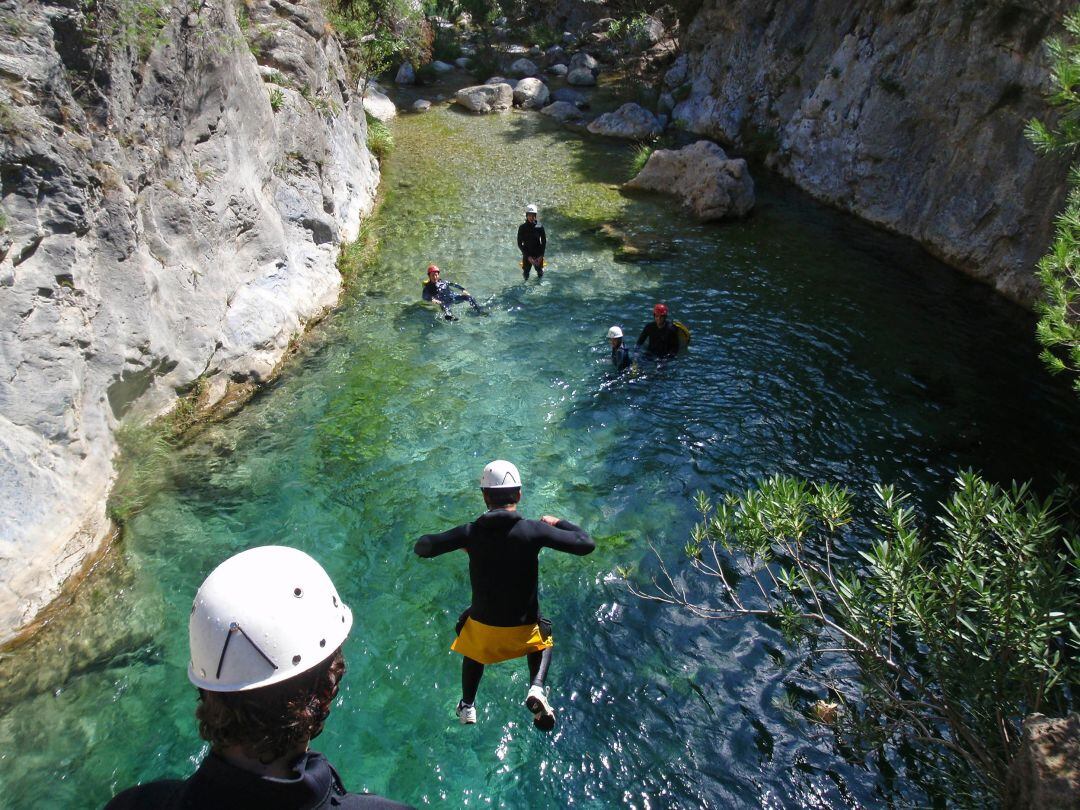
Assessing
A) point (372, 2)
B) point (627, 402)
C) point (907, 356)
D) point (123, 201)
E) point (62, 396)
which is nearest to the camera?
point (62, 396)

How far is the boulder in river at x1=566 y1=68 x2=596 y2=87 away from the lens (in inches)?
1335

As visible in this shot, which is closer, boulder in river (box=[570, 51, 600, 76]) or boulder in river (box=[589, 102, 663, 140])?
boulder in river (box=[589, 102, 663, 140])

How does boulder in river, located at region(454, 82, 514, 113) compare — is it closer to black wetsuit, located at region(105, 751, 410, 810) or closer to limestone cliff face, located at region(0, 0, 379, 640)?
limestone cliff face, located at region(0, 0, 379, 640)

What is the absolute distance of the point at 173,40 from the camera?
9.53 meters

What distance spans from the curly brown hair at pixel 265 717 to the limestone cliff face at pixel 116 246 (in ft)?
18.6

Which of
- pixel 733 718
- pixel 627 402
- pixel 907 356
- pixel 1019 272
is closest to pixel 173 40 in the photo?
pixel 627 402

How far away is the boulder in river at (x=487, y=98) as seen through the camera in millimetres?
29172

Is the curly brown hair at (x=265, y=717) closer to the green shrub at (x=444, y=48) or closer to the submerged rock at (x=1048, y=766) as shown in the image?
the submerged rock at (x=1048, y=766)

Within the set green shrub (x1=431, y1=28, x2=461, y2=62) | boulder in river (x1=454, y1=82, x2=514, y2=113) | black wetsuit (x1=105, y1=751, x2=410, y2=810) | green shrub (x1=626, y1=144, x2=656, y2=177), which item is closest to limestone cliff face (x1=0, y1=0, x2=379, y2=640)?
black wetsuit (x1=105, y1=751, x2=410, y2=810)

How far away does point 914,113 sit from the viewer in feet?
56.5

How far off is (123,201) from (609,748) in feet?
26.8

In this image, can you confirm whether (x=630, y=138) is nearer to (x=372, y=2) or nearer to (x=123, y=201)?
(x=372, y=2)

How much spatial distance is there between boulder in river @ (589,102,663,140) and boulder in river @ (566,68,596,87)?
7644 millimetres

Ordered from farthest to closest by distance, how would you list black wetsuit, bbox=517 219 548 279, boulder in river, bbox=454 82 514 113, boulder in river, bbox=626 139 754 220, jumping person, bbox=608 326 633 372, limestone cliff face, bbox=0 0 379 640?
boulder in river, bbox=454 82 514 113, boulder in river, bbox=626 139 754 220, black wetsuit, bbox=517 219 548 279, jumping person, bbox=608 326 633 372, limestone cliff face, bbox=0 0 379 640
